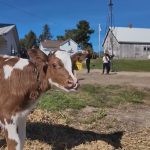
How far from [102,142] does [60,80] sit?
2.20 meters

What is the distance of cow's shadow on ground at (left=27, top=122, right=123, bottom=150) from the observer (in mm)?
9547

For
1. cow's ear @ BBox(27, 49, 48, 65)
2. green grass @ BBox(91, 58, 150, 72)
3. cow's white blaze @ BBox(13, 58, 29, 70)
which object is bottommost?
green grass @ BBox(91, 58, 150, 72)

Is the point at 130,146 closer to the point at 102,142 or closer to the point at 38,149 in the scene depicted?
the point at 102,142

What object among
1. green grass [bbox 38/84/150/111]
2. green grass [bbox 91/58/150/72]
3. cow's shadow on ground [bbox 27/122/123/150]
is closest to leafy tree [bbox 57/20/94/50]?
green grass [bbox 91/58/150/72]

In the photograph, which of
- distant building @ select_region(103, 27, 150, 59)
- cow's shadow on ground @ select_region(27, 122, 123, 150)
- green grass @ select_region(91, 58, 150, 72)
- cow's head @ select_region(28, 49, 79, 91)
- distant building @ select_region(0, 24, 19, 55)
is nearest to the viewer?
cow's head @ select_region(28, 49, 79, 91)

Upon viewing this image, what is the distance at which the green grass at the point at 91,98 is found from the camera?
42.8 feet

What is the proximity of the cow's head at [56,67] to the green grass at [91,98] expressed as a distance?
10.7 ft

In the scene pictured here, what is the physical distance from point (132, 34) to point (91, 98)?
310ft

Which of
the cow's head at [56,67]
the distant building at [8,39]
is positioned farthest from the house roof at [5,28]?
the cow's head at [56,67]

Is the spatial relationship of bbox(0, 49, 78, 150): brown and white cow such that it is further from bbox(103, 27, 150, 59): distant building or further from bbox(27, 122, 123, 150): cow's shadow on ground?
bbox(103, 27, 150, 59): distant building

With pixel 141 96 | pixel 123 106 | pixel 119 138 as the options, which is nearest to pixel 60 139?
pixel 119 138

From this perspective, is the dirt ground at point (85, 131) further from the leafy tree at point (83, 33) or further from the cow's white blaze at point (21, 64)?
the leafy tree at point (83, 33)

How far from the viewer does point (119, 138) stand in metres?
10.1

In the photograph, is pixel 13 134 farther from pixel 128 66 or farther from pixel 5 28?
pixel 5 28
